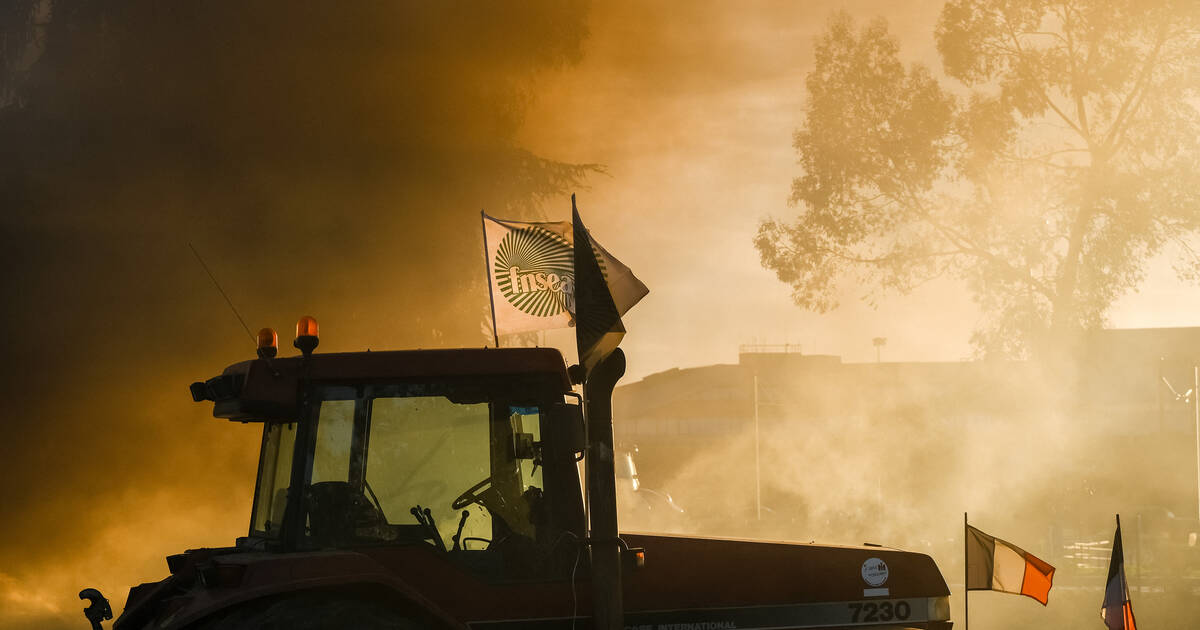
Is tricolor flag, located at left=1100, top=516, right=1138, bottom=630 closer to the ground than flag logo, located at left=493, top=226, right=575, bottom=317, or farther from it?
closer to the ground

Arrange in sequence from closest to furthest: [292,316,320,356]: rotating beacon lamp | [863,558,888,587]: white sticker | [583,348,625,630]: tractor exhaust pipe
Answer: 1. [583,348,625,630]: tractor exhaust pipe
2. [292,316,320,356]: rotating beacon lamp
3. [863,558,888,587]: white sticker

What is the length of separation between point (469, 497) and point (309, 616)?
31.9 inches

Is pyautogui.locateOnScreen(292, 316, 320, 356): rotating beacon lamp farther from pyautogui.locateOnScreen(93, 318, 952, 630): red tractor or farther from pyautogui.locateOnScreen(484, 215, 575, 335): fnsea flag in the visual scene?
pyautogui.locateOnScreen(484, 215, 575, 335): fnsea flag

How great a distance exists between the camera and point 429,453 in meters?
5.04

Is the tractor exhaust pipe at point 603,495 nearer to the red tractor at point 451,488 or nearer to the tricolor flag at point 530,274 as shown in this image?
the red tractor at point 451,488

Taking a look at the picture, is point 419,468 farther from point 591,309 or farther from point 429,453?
point 591,309

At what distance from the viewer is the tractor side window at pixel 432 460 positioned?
4996mm

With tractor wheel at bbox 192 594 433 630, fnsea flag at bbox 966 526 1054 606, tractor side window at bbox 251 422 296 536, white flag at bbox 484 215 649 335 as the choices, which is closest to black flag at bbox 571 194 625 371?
tractor wheel at bbox 192 594 433 630

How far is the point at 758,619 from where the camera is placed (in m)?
5.42

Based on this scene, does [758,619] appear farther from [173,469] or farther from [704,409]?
[704,409]

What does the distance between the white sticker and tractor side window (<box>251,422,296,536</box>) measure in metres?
2.56

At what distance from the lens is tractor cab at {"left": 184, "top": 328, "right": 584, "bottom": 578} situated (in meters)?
Answer: 4.99

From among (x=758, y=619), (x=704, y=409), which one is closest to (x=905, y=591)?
(x=758, y=619)

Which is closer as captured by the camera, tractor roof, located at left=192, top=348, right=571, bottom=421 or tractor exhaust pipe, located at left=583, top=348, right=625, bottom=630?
tractor exhaust pipe, located at left=583, top=348, right=625, bottom=630
